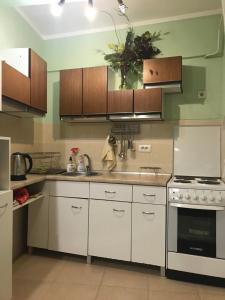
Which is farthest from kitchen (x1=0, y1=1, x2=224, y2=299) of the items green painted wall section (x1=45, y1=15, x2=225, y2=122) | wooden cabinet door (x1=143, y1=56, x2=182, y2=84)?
wooden cabinet door (x1=143, y1=56, x2=182, y2=84)

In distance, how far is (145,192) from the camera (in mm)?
2102

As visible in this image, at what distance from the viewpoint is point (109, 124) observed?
2.82 metres

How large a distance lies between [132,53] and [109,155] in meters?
1.22

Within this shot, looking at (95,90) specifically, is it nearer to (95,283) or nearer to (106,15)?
(106,15)

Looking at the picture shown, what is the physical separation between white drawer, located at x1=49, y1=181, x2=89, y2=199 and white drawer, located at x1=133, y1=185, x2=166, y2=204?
508 millimetres

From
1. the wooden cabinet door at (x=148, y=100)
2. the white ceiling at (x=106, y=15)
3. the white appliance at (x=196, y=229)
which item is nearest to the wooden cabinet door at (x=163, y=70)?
the wooden cabinet door at (x=148, y=100)

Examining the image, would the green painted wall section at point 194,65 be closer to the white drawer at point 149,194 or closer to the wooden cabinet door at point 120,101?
the wooden cabinet door at point 120,101

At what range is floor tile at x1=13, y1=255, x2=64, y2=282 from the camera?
205 centimetres

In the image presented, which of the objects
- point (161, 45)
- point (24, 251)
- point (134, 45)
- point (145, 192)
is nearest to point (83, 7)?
point (134, 45)

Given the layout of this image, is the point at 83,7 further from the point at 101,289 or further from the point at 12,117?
the point at 101,289

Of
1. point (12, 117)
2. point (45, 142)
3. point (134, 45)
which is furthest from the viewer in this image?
point (45, 142)

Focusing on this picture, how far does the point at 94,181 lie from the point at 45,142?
3.85 ft

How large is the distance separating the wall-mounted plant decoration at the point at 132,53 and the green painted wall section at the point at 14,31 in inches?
38.3

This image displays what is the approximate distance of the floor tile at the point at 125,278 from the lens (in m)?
1.96
